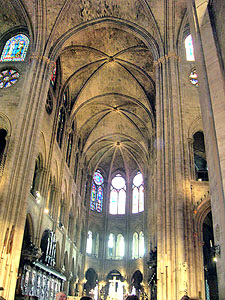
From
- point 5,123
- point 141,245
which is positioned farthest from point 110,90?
point 141,245

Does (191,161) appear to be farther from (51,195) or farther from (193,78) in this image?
(51,195)

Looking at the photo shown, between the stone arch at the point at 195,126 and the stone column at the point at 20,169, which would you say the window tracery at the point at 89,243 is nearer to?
the stone column at the point at 20,169

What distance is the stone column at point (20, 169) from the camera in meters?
14.1

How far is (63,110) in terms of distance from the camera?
26.0m

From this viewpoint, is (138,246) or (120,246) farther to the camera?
(120,246)

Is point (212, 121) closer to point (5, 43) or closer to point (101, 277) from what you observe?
point (5, 43)

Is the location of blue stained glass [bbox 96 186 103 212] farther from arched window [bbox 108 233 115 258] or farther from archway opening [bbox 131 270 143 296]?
archway opening [bbox 131 270 143 296]

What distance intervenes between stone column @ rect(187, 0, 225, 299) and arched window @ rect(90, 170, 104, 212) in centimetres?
2837

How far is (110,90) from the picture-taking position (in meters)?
28.3

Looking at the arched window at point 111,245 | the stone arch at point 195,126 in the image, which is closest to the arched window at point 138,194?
the arched window at point 111,245

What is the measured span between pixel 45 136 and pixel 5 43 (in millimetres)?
6643

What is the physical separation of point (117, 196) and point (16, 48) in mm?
21692

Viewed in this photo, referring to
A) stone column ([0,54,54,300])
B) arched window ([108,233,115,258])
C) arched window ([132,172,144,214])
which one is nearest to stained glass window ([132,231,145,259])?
arched window ([108,233,115,258])

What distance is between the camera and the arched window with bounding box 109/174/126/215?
123 ft
